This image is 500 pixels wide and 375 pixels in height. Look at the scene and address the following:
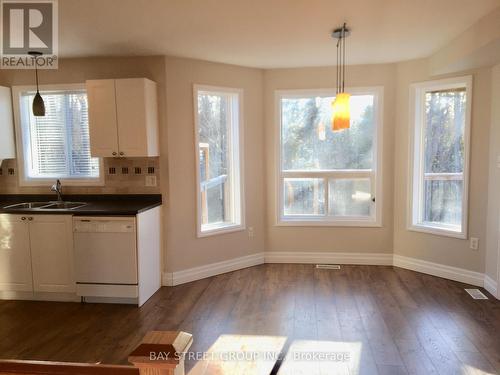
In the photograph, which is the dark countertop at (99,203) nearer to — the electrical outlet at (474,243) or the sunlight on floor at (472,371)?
the sunlight on floor at (472,371)

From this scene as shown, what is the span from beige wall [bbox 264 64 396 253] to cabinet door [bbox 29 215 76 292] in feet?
7.74

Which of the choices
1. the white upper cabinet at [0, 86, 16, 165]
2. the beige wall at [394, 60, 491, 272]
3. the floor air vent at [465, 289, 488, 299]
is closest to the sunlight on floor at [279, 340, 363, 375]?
the floor air vent at [465, 289, 488, 299]

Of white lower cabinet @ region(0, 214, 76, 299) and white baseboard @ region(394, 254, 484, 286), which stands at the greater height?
white lower cabinet @ region(0, 214, 76, 299)

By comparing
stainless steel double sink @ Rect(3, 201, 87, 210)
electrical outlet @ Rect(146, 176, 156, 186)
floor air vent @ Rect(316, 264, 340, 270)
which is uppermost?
electrical outlet @ Rect(146, 176, 156, 186)

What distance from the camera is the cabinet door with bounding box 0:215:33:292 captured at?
11.4ft

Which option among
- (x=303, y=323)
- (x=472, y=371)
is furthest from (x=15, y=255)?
(x=472, y=371)

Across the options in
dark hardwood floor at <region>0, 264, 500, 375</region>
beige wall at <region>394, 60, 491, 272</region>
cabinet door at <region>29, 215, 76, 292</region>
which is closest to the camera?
dark hardwood floor at <region>0, 264, 500, 375</region>

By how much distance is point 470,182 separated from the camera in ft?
Answer: 12.3

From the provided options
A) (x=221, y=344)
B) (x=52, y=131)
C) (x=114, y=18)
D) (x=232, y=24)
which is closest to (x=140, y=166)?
(x=52, y=131)

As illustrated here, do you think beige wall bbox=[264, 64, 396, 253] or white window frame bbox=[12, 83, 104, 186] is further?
beige wall bbox=[264, 64, 396, 253]

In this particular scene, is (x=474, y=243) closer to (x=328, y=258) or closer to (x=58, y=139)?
(x=328, y=258)

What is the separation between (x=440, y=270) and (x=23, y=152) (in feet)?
16.4

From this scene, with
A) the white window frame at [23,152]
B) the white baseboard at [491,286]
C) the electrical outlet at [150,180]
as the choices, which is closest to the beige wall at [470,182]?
the white baseboard at [491,286]

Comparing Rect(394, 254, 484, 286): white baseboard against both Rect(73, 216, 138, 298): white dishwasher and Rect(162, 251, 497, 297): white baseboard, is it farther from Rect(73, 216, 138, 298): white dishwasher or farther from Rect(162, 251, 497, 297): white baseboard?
Rect(73, 216, 138, 298): white dishwasher
